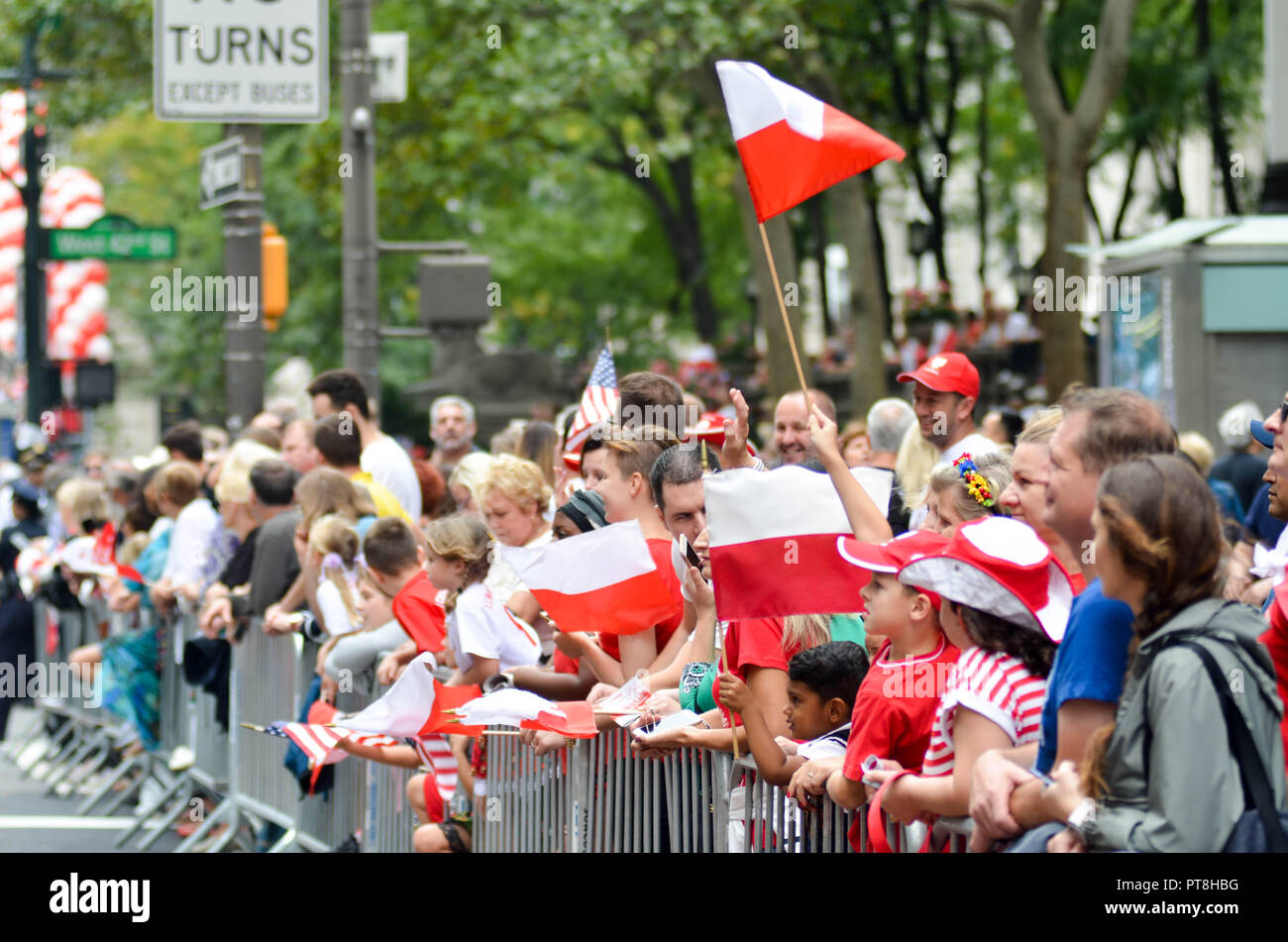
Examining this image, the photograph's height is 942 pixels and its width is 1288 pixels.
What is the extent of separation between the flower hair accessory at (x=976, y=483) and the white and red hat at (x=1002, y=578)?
113 cm

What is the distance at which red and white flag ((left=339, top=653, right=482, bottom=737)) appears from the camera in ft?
19.6

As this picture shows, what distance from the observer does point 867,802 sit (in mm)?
4254

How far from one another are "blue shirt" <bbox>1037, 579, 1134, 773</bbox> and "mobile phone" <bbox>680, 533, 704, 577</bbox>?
2.38m

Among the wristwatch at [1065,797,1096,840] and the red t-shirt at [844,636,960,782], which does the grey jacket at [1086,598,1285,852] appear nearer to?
the wristwatch at [1065,797,1096,840]

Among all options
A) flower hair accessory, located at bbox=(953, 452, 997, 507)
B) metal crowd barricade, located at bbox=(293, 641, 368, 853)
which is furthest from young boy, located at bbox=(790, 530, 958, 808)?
metal crowd barricade, located at bbox=(293, 641, 368, 853)

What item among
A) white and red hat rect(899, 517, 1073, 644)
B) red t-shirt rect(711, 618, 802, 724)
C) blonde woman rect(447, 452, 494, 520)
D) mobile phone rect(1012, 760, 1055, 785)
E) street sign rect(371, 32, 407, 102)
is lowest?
mobile phone rect(1012, 760, 1055, 785)

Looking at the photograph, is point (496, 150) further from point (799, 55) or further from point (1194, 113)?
point (1194, 113)

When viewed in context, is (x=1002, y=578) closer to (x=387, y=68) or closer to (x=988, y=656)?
(x=988, y=656)

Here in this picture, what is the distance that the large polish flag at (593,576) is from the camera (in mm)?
5805

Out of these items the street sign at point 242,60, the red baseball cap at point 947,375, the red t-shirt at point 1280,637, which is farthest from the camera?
the street sign at point 242,60

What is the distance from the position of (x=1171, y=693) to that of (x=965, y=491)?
1.98 m

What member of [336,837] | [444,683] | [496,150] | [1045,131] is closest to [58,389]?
[496,150]

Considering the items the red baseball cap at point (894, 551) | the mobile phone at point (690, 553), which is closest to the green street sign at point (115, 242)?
the mobile phone at point (690, 553)

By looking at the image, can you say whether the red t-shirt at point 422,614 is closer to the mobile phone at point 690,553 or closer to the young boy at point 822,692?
the mobile phone at point 690,553
